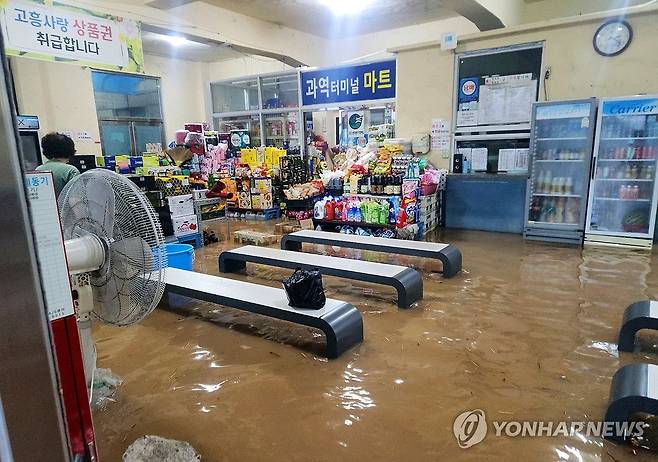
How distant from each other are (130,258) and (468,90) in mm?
5932

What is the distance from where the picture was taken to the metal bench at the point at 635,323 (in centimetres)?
255

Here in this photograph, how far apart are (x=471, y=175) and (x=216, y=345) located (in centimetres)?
471

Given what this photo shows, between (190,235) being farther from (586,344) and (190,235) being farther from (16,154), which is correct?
(16,154)

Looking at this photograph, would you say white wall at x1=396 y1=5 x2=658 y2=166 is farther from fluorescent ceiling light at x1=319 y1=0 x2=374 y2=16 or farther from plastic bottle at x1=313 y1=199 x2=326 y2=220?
plastic bottle at x1=313 y1=199 x2=326 y2=220

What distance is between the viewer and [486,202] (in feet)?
20.3

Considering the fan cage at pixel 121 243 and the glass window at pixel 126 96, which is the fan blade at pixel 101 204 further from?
the glass window at pixel 126 96

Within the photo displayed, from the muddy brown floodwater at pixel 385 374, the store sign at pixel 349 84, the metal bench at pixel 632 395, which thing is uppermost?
the store sign at pixel 349 84

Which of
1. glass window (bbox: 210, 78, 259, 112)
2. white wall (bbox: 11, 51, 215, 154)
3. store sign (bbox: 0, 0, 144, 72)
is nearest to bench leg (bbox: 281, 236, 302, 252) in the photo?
store sign (bbox: 0, 0, 144, 72)

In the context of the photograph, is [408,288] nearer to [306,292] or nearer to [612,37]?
[306,292]

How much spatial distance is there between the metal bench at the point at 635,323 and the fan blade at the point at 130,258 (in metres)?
2.86

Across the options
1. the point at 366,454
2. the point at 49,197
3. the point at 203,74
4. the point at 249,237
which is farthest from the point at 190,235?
the point at 203,74

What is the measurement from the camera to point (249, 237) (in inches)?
231

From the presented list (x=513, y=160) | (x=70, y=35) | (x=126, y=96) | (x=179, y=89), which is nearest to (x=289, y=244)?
(x=70, y=35)

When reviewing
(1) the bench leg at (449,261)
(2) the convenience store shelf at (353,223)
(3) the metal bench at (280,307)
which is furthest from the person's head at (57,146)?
(1) the bench leg at (449,261)
